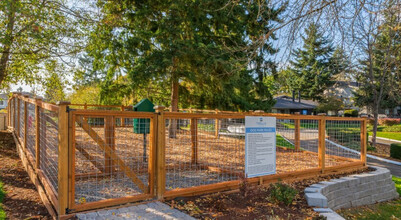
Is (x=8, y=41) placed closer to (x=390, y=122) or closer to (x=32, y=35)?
(x=32, y=35)

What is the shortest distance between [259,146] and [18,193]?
13.7ft

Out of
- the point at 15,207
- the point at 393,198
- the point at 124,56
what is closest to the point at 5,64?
the point at 124,56

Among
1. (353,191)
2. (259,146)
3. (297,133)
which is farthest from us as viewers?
(297,133)

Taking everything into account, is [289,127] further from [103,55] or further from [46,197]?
[103,55]

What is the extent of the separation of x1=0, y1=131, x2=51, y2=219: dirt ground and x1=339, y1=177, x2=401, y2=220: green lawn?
17.1 ft

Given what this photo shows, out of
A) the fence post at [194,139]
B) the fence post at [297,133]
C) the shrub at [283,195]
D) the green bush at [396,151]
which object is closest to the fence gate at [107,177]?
the fence post at [194,139]

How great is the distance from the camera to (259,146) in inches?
192

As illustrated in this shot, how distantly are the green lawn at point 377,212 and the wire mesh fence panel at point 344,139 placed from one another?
1.45 meters

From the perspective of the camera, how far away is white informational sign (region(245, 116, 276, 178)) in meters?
4.73

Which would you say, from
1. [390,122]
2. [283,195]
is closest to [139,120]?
[283,195]

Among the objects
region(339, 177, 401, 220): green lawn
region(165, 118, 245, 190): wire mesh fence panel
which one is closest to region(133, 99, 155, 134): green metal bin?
region(165, 118, 245, 190): wire mesh fence panel

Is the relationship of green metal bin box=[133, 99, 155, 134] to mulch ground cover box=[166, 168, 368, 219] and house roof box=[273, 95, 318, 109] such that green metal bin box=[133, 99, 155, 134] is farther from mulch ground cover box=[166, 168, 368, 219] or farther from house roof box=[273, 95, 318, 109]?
house roof box=[273, 95, 318, 109]

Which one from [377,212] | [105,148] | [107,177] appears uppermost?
[105,148]

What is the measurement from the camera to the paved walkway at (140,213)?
3314 mm
